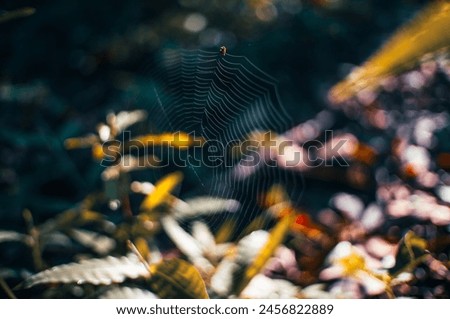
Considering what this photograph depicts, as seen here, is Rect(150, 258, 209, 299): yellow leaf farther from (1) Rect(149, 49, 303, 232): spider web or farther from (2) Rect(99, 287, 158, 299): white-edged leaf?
(1) Rect(149, 49, 303, 232): spider web

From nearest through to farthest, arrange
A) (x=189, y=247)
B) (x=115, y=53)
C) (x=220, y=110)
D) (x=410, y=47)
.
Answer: (x=410, y=47) → (x=189, y=247) → (x=220, y=110) → (x=115, y=53)

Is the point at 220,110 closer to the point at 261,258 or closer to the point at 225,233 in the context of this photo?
the point at 225,233

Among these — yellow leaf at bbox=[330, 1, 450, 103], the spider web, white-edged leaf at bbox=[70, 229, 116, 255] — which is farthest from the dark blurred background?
yellow leaf at bbox=[330, 1, 450, 103]

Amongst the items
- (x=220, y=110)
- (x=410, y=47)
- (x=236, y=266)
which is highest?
(x=410, y=47)

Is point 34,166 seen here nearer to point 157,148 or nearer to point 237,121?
point 157,148

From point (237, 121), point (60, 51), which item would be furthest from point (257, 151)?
point (60, 51)

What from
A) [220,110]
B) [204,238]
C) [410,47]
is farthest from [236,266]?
[220,110]
